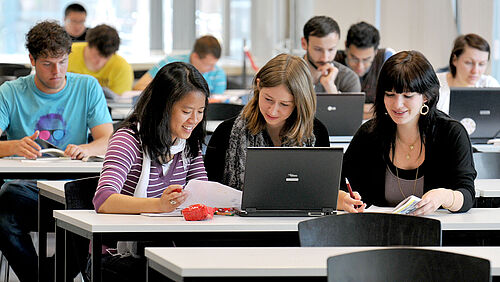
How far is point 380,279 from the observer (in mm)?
1951

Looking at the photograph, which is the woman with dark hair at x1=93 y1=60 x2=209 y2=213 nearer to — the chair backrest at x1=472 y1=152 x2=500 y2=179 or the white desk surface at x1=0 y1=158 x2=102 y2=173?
the white desk surface at x1=0 y1=158 x2=102 y2=173

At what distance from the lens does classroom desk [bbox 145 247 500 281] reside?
205cm

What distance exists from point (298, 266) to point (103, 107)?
221 cm

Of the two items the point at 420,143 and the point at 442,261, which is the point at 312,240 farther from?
the point at 420,143

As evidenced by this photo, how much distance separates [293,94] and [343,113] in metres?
1.40

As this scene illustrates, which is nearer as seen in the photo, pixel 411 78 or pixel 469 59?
pixel 411 78

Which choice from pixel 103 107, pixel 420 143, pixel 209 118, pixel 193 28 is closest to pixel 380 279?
pixel 420 143

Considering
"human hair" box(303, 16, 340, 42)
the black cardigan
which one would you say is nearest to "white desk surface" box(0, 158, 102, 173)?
the black cardigan

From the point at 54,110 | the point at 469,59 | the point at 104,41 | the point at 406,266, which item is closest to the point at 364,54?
the point at 469,59

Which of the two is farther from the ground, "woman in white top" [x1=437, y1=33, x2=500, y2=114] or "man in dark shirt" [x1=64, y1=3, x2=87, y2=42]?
"man in dark shirt" [x1=64, y1=3, x2=87, y2=42]

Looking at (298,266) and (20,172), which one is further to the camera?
(20,172)

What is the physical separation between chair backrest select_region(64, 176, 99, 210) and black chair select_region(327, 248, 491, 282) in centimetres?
126

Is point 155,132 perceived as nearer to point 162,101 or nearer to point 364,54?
point 162,101

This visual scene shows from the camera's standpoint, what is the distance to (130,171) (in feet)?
9.39
